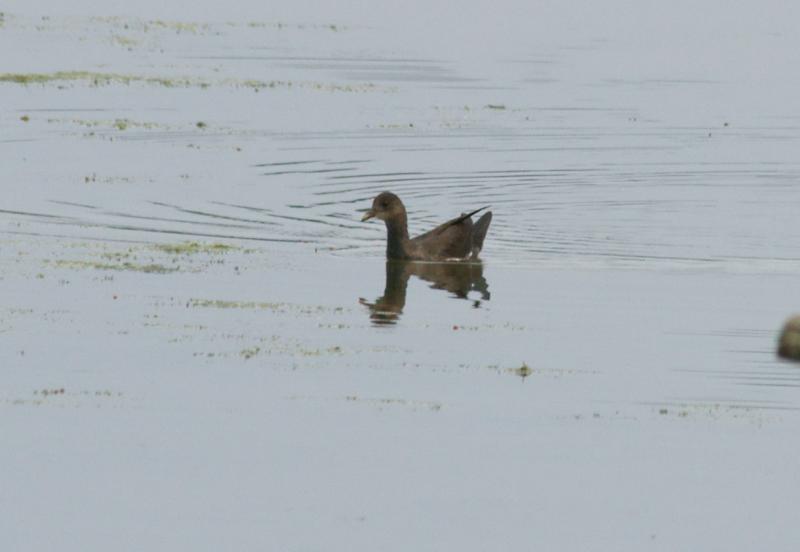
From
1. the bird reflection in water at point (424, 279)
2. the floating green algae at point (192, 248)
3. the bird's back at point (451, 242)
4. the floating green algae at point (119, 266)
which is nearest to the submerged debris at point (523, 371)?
the bird reflection in water at point (424, 279)

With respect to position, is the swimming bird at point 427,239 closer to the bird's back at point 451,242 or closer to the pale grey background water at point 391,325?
the bird's back at point 451,242

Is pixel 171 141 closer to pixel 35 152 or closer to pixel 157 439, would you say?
pixel 35 152

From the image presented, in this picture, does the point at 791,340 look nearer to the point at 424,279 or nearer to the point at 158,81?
the point at 424,279

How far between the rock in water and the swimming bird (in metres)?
6.21

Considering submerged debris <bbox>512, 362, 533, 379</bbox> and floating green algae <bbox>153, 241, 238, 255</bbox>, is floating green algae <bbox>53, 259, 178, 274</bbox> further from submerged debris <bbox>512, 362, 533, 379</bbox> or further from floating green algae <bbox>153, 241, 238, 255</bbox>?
submerged debris <bbox>512, 362, 533, 379</bbox>

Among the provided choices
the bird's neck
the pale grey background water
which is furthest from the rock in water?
the bird's neck

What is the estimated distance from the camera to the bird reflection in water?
20141 millimetres

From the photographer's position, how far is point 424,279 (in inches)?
891

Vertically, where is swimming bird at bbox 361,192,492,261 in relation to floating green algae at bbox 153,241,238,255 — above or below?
above

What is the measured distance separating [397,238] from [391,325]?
14.3ft

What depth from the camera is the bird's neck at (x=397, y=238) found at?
2356 cm

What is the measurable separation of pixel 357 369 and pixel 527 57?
35116 millimetres

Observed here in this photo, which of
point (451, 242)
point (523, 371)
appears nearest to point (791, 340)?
point (523, 371)

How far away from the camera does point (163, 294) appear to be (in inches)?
799
